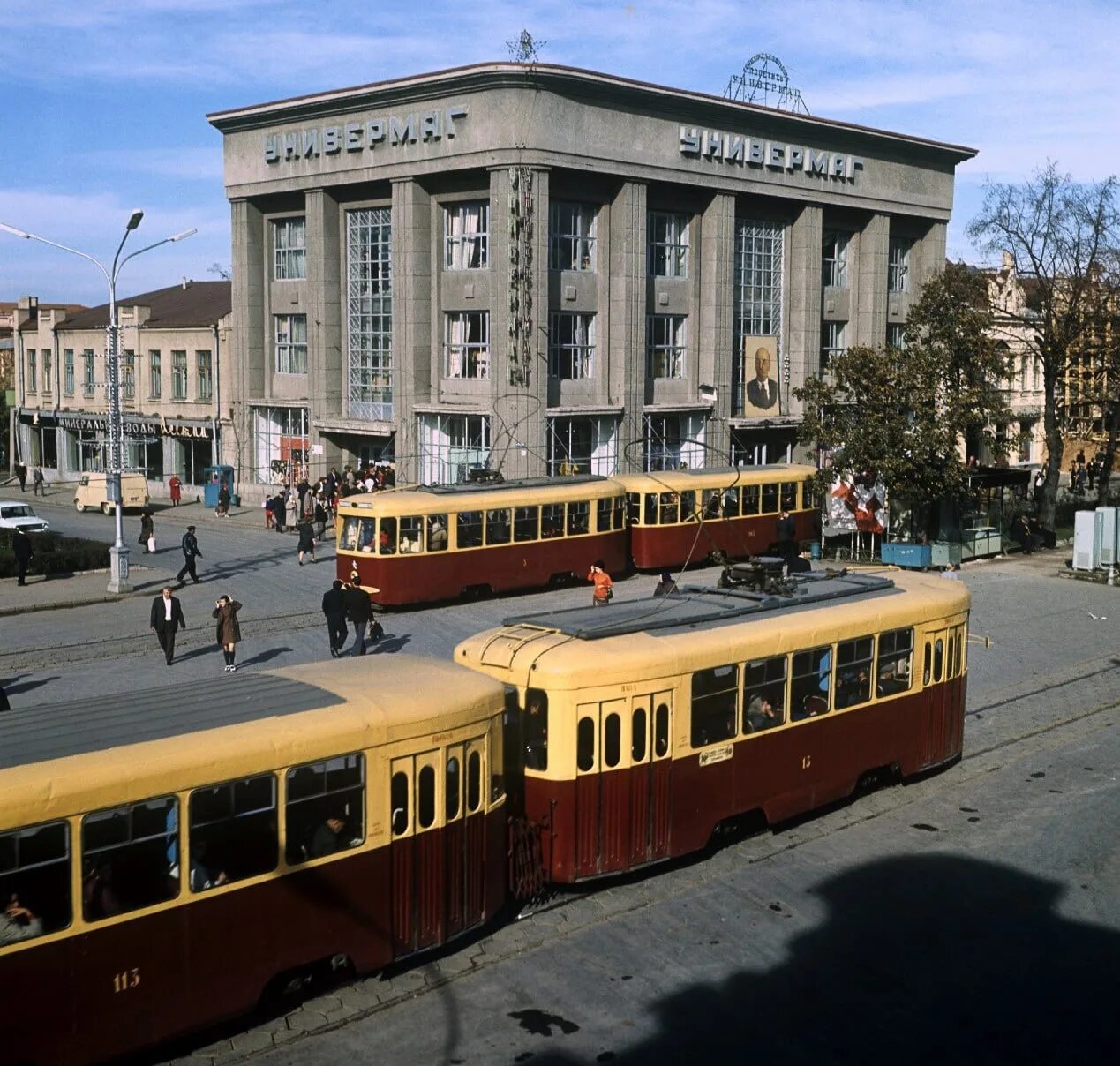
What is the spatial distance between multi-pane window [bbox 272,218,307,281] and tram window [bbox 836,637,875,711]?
4028 centimetres

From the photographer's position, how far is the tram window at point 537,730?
42.8ft

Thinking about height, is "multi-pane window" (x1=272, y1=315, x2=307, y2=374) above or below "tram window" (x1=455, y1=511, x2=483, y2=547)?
above

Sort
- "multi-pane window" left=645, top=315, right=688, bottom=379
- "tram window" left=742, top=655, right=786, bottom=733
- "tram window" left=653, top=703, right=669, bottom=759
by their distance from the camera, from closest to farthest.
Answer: "tram window" left=653, top=703, right=669, bottom=759 < "tram window" left=742, top=655, right=786, bottom=733 < "multi-pane window" left=645, top=315, right=688, bottom=379

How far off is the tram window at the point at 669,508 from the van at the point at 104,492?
2229 cm

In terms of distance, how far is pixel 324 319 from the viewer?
51281mm

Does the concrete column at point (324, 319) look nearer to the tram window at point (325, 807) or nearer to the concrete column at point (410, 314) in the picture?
the concrete column at point (410, 314)

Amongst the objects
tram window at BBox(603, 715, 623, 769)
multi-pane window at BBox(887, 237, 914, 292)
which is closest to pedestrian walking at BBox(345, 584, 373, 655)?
tram window at BBox(603, 715, 623, 769)

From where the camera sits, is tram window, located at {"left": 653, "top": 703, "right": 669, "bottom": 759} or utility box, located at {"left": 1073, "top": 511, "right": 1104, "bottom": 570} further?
utility box, located at {"left": 1073, "top": 511, "right": 1104, "bottom": 570}

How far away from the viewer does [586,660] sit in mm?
13125

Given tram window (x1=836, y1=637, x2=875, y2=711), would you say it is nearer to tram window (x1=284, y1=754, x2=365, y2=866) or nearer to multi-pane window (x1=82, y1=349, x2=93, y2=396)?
tram window (x1=284, y1=754, x2=365, y2=866)

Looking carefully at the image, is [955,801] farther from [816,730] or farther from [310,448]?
[310,448]

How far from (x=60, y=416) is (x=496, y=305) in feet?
95.7

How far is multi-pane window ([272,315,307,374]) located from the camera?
53656 mm

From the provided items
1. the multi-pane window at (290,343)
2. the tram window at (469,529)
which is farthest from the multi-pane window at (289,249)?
the tram window at (469,529)
